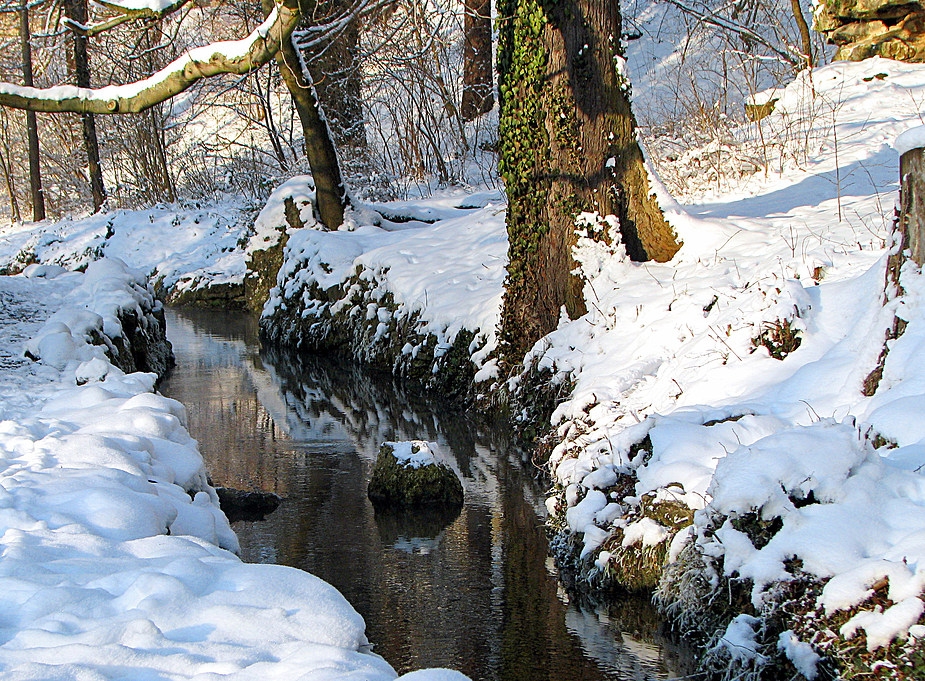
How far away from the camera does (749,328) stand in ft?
21.7

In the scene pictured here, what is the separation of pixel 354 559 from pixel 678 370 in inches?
106

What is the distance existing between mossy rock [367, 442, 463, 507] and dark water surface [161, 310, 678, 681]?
177 mm

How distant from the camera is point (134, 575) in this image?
3.58 meters

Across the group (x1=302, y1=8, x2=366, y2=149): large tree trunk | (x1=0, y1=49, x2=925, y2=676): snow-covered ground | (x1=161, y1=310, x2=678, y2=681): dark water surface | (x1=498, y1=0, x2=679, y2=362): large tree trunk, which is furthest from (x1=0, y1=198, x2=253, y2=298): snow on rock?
(x1=498, y1=0, x2=679, y2=362): large tree trunk

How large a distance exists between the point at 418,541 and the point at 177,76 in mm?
4255

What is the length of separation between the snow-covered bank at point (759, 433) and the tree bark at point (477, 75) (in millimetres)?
9539

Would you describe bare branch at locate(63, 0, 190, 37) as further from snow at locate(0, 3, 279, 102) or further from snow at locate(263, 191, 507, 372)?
snow at locate(263, 191, 507, 372)

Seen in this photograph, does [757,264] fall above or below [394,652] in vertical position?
above

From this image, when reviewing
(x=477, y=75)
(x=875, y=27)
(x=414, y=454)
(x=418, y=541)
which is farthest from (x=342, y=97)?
(x=418, y=541)

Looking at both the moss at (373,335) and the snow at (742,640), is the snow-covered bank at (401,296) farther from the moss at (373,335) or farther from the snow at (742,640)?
the snow at (742,640)

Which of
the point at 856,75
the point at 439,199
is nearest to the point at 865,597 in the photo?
the point at 856,75

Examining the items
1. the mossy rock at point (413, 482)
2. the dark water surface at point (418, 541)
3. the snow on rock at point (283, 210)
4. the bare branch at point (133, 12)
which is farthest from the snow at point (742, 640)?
the snow on rock at point (283, 210)

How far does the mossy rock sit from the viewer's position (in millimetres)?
6941

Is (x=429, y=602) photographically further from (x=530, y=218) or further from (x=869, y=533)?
(x=530, y=218)
